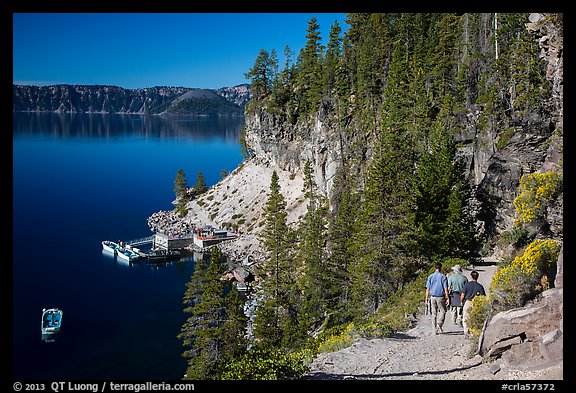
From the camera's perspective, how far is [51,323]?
4475cm

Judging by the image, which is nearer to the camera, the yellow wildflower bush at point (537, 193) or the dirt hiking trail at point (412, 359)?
the dirt hiking trail at point (412, 359)

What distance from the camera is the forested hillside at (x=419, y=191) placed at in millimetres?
20266

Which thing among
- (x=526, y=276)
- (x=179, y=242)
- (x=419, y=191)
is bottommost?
(x=179, y=242)

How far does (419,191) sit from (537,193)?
9190mm

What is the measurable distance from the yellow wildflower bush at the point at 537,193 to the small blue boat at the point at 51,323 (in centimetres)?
4082

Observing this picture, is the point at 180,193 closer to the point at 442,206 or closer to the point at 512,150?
the point at 442,206

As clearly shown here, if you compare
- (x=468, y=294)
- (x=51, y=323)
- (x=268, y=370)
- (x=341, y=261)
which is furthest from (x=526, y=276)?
(x=51, y=323)

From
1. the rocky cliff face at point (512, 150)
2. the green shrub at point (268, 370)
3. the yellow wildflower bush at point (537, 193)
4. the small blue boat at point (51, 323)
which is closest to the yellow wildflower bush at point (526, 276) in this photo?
the green shrub at point (268, 370)

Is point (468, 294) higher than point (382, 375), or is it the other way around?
point (468, 294)

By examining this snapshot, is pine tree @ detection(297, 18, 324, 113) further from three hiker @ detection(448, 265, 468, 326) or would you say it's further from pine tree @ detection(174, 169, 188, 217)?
three hiker @ detection(448, 265, 468, 326)

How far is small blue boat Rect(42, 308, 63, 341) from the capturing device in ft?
145

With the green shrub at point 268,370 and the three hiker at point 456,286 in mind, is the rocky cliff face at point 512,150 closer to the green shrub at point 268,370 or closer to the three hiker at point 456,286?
the three hiker at point 456,286

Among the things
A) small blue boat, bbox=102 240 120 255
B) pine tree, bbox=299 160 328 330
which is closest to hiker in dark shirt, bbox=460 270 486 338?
pine tree, bbox=299 160 328 330

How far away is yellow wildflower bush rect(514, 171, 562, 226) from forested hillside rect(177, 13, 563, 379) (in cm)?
5
